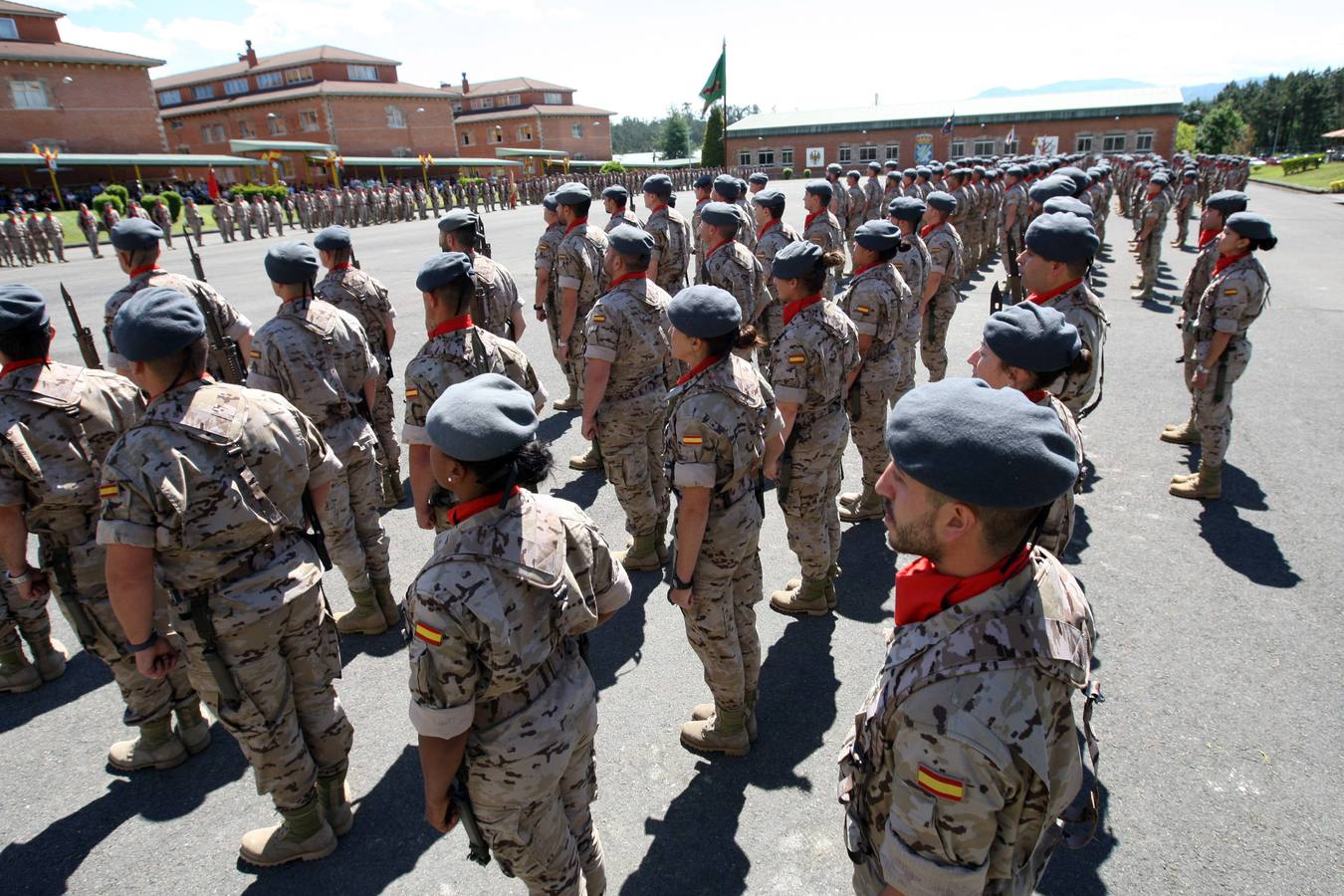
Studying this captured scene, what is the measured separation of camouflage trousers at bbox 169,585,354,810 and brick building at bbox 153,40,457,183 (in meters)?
61.1

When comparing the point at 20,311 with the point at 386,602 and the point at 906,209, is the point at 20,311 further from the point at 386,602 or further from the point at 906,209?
the point at 906,209

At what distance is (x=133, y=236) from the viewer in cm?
551

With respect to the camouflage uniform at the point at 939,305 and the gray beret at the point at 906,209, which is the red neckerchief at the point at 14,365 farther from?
the camouflage uniform at the point at 939,305

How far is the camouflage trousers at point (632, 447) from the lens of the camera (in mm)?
5125

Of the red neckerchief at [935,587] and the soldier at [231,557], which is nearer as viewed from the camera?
the red neckerchief at [935,587]

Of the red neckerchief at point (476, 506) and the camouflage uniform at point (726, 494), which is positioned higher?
the red neckerchief at point (476, 506)

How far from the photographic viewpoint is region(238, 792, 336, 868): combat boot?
10.2 feet

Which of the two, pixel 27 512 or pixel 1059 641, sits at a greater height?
pixel 1059 641

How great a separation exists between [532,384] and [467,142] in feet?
254

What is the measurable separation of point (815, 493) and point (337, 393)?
3084 mm

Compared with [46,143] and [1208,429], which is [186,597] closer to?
[1208,429]

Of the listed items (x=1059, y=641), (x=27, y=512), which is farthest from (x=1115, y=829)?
(x=27, y=512)

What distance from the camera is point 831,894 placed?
9.68 ft

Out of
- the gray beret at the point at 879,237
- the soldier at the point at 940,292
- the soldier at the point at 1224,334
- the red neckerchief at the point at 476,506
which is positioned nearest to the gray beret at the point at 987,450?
the red neckerchief at the point at 476,506
